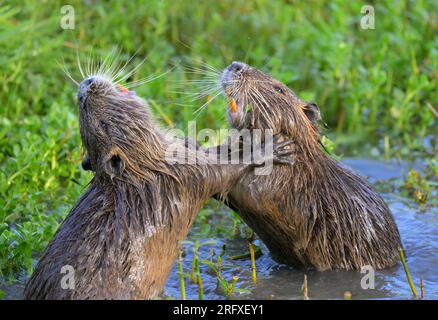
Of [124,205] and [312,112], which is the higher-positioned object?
[312,112]

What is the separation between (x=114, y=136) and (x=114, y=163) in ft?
0.42

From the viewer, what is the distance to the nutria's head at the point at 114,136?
14.3 feet

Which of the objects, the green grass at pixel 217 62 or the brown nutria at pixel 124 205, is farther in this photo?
the green grass at pixel 217 62

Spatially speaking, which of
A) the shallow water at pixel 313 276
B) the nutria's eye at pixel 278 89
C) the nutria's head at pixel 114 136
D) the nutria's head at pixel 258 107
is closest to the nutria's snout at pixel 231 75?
the nutria's head at pixel 258 107

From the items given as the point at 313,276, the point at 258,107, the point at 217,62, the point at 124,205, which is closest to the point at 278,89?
the point at 258,107

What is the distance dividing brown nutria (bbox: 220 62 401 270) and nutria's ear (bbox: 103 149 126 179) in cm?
63

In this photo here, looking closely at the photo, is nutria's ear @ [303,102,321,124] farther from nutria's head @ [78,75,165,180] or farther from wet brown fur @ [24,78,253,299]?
nutria's head @ [78,75,165,180]

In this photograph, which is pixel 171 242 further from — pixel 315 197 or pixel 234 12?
pixel 234 12

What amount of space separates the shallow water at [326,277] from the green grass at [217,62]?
1.14m

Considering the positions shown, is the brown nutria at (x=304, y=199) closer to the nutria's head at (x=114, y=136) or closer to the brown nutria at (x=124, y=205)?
the brown nutria at (x=124, y=205)

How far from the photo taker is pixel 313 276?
4.91m

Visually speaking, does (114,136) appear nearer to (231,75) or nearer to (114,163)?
(114,163)

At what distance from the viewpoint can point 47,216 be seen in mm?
5320

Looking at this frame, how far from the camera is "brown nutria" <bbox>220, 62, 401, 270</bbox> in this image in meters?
4.76
